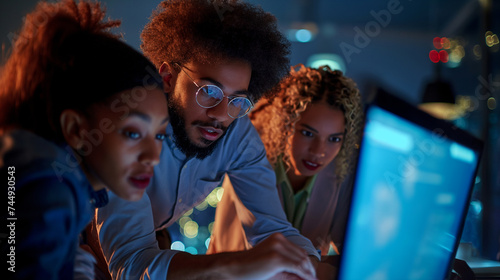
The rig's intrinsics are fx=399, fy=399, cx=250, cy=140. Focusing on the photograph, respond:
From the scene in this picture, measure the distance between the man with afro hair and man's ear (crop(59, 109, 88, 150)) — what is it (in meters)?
0.30

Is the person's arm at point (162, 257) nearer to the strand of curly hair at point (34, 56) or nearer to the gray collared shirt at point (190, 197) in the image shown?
the gray collared shirt at point (190, 197)

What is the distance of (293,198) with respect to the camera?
154 cm

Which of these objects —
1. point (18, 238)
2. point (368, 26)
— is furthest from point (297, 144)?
point (368, 26)

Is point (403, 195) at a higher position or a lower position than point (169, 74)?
lower

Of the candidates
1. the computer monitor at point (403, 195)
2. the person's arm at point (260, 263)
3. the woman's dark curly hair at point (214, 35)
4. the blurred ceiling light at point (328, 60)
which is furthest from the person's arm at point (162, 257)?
the blurred ceiling light at point (328, 60)

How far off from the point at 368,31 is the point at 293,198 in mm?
4808

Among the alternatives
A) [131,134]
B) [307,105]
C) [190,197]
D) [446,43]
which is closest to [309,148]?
[307,105]

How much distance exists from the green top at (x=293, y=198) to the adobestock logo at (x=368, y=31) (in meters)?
4.21

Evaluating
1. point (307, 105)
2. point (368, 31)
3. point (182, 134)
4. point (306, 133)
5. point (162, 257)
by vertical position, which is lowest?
point (162, 257)

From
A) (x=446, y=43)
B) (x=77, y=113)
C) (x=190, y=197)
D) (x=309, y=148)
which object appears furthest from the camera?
(x=446, y=43)

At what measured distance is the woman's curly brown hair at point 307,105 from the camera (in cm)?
156

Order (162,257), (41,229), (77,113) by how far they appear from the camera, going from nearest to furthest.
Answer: (41,229) → (77,113) → (162,257)

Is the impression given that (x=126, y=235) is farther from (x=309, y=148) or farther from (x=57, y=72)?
(x=309, y=148)

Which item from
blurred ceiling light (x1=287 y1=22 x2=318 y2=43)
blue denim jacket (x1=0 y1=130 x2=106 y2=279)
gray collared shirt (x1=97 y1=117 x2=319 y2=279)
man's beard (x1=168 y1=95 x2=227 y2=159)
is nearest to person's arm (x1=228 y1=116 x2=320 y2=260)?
gray collared shirt (x1=97 y1=117 x2=319 y2=279)
